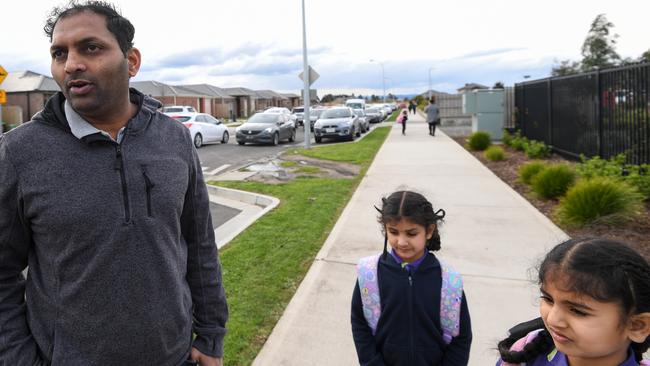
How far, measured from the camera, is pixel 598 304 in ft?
4.91

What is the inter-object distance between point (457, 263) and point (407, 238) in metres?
3.18

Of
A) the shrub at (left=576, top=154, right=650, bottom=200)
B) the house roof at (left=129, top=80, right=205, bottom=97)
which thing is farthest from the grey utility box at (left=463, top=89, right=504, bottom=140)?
the house roof at (left=129, top=80, right=205, bottom=97)

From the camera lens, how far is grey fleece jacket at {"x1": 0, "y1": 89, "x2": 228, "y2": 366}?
1650 mm

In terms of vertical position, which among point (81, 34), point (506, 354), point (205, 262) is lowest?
point (506, 354)

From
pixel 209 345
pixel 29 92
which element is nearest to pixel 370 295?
pixel 209 345

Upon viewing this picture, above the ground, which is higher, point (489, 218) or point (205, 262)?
point (205, 262)

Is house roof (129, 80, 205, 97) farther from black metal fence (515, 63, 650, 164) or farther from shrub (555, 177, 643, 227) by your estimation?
shrub (555, 177, 643, 227)

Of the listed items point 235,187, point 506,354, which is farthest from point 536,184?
point 506,354

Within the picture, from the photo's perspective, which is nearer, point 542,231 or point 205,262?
point 205,262

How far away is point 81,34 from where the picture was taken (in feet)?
A: 5.91

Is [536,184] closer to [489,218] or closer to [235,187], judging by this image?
[489,218]

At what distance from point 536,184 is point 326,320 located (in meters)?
5.99

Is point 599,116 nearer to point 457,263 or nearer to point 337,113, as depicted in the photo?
point 457,263

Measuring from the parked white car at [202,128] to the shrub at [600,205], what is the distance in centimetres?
1602
